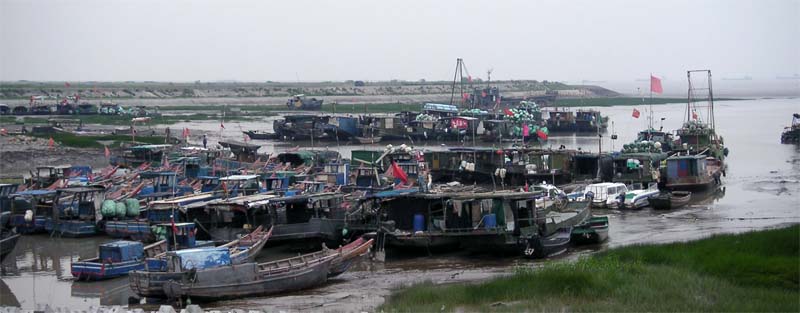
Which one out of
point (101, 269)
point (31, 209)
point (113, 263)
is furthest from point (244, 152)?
point (101, 269)

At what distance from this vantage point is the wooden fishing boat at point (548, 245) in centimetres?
2173

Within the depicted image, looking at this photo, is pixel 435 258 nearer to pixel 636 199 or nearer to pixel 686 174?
pixel 636 199

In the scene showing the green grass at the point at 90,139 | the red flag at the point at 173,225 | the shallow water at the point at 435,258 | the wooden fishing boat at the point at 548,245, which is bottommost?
the shallow water at the point at 435,258

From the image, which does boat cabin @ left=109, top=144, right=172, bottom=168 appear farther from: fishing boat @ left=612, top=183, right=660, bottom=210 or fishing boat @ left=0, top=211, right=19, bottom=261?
fishing boat @ left=612, top=183, right=660, bottom=210

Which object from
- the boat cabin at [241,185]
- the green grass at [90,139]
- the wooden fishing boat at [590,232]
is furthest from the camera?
the green grass at [90,139]

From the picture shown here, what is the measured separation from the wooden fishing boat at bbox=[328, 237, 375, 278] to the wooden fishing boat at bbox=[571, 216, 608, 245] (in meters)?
5.43

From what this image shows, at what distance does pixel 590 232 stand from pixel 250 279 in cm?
910

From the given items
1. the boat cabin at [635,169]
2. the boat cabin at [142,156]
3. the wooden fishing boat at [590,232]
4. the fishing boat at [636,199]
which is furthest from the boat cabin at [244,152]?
the wooden fishing boat at [590,232]

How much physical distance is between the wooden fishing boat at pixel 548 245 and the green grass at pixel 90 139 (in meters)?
29.5

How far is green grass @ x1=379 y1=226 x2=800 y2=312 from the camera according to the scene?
15.8 metres

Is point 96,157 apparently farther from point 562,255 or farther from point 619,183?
point 562,255

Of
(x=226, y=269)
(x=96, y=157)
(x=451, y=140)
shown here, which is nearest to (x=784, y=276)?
(x=226, y=269)

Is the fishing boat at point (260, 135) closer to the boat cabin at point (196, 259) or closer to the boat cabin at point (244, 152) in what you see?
the boat cabin at point (244, 152)

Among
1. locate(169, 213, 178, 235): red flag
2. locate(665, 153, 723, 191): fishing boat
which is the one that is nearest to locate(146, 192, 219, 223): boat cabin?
locate(169, 213, 178, 235): red flag
